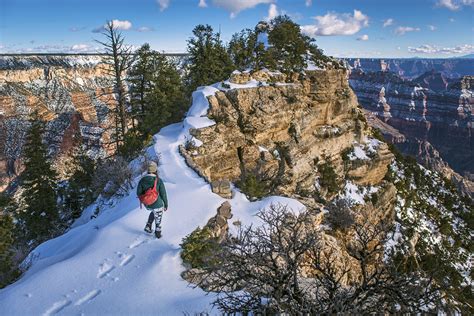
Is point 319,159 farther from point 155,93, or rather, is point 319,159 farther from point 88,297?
point 88,297

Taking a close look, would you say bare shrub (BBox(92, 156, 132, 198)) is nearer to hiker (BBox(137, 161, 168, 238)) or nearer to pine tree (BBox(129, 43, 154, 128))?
hiker (BBox(137, 161, 168, 238))

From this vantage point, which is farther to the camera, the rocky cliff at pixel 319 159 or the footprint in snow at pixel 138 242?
the rocky cliff at pixel 319 159

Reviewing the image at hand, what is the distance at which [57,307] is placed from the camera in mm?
6328

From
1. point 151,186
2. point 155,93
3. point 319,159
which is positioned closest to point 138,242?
point 151,186

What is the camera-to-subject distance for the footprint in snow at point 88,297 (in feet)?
21.2

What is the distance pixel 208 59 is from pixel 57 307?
23.5 m

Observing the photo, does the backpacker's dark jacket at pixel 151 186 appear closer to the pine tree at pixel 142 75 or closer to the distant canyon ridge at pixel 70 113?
the pine tree at pixel 142 75

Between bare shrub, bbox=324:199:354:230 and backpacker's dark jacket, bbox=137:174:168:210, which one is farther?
bare shrub, bbox=324:199:354:230

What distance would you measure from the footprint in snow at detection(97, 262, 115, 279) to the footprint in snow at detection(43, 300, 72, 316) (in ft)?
2.94

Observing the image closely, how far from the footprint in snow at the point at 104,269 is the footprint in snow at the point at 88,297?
0.54m

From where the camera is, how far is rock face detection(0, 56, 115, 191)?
79.8m

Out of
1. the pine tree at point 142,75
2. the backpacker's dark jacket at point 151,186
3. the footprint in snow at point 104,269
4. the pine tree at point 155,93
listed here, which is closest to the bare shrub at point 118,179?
the backpacker's dark jacket at point 151,186

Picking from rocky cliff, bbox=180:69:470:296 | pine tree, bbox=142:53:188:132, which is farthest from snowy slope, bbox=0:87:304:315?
pine tree, bbox=142:53:188:132

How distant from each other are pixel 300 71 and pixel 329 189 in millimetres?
10410
